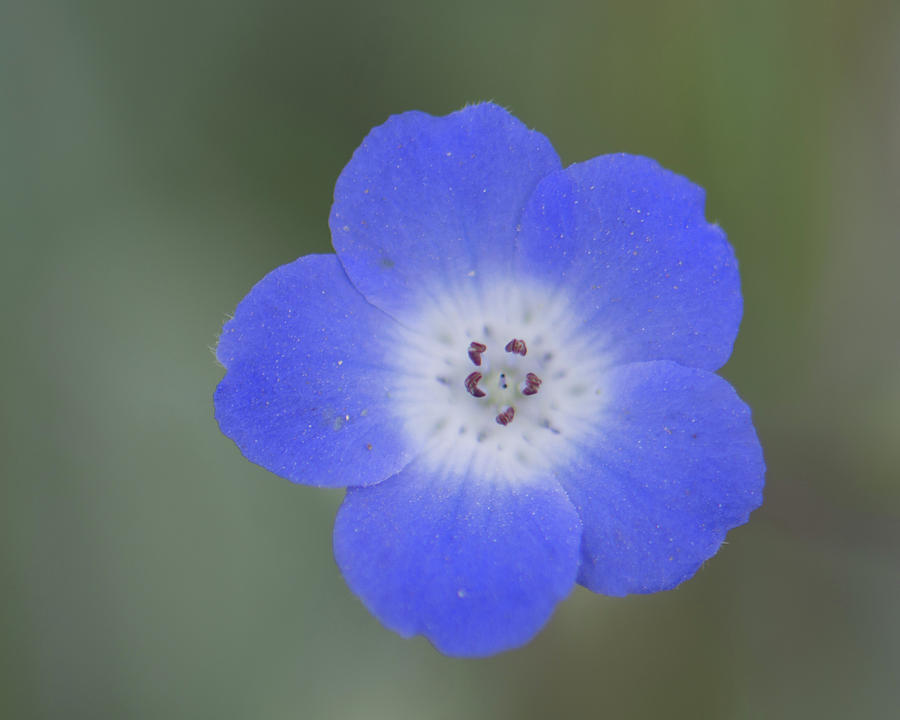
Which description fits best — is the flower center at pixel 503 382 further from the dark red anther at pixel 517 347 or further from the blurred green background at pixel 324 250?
the blurred green background at pixel 324 250

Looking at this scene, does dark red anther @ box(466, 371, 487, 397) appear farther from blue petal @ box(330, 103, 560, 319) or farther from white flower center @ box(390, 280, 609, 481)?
blue petal @ box(330, 103, 560, 319)

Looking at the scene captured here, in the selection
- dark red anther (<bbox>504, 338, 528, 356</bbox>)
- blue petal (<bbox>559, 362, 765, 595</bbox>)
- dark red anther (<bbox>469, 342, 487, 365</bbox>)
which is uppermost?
dark red anther (<bbox>504, 338, 528, 356</bbox>)

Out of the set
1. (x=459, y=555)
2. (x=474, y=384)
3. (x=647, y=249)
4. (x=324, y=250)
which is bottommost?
(x=459, y=555)

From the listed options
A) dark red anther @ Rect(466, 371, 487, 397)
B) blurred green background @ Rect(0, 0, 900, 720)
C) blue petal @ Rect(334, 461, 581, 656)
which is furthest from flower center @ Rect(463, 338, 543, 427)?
blurred green background @ Rect(0, 0, 900, 720)

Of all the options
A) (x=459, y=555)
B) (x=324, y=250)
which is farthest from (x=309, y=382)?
(x=324, y=250)

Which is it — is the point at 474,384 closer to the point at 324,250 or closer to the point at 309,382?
the point at 309,382

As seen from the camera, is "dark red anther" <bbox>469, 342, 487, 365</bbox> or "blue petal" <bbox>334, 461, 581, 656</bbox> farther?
"dark red anther" <bbox>469, 342, 487, 365</bbox>

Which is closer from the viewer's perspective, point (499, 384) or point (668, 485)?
point (668, 485)

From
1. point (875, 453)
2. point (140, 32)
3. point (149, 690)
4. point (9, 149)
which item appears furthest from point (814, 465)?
point (9, 149)
